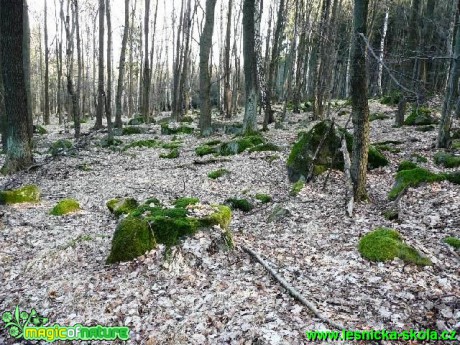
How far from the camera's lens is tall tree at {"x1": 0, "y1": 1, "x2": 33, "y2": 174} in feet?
36.5

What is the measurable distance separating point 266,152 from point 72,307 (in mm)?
8773

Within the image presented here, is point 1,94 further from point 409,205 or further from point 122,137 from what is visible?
point 409,205

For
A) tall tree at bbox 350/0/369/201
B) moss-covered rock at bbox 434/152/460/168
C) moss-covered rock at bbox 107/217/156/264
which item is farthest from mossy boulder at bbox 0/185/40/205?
moss-covered rock at bbox 434/152/460/168

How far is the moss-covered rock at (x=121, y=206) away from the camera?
26.8ft

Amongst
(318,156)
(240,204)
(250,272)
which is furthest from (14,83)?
(250,272)

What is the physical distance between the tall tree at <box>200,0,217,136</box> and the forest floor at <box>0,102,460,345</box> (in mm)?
8727

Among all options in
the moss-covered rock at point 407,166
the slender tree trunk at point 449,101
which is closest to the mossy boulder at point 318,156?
the moss-covered rock at point 407,166

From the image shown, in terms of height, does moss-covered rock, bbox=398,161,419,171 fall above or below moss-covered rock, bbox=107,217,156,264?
above

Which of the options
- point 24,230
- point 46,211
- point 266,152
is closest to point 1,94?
point 46,211

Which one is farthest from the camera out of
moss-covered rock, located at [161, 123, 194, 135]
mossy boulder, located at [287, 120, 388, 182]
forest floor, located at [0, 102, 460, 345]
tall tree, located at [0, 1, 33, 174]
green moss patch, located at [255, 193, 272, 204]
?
moss-covered rock, located at [161, 123, 194, 135]

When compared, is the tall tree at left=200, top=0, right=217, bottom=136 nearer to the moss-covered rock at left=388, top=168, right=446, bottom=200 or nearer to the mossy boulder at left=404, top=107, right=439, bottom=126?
the mossy boulder at left=404, top=107, right=439, bottom=126

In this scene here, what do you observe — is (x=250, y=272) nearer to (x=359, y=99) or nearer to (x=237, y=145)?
(x=359, y=99)

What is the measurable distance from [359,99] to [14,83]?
10649 mm

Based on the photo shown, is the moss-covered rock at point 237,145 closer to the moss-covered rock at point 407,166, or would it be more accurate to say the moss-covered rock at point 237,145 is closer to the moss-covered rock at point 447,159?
the moss-covered rock at point 407,166
